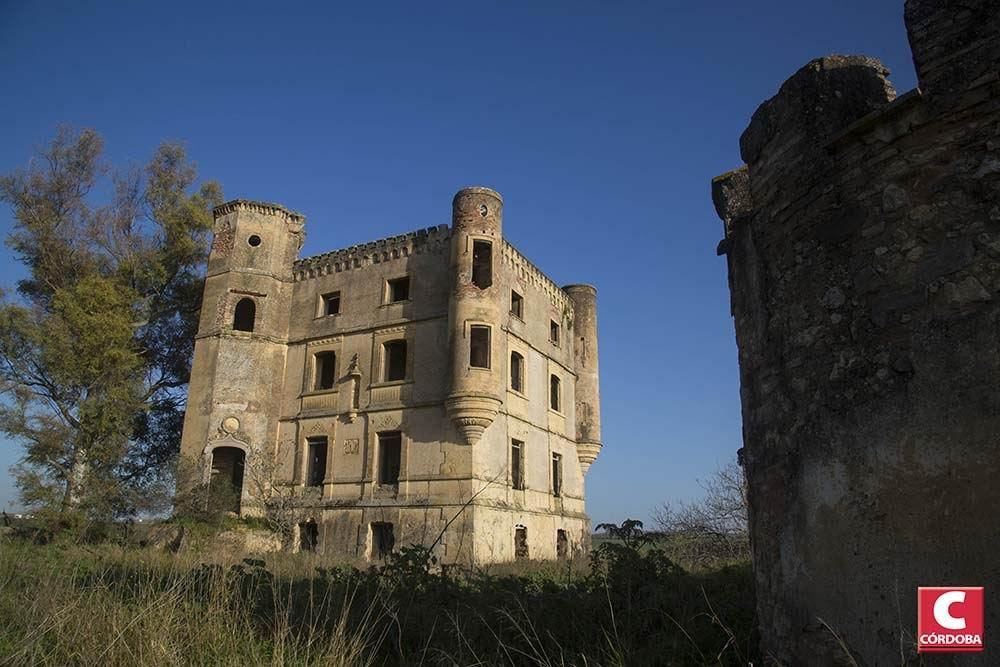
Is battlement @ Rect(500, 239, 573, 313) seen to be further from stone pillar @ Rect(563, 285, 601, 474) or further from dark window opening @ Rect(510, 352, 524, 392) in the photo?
dark window opening @ Rect(510, 352, 524, 392)

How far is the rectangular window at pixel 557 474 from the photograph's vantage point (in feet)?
76.0

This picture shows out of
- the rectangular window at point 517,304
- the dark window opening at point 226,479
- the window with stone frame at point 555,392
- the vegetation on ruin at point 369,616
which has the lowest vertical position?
the vegetation on ruin at point 369,616

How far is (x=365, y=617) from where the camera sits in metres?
5.91

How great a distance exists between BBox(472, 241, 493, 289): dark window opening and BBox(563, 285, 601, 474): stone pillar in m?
6.84

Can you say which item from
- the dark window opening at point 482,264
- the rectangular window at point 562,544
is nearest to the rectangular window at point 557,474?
the rectangular window at point 562,544

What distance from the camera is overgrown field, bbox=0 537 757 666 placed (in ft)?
15.5

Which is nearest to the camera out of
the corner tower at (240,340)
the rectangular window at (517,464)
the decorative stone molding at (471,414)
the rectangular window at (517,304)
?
the decorative stone molding at (471,414)

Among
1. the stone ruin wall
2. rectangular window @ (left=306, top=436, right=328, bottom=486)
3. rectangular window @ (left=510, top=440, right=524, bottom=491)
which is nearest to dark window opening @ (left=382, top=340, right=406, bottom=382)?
rectangular window @ (left=306, top=436, right=328, bottom=486)

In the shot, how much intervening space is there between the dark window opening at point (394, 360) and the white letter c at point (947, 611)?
1798cm

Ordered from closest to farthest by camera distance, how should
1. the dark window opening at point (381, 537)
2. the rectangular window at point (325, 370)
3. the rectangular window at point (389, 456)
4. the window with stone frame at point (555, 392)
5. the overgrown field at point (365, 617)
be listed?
the overgrown field at point (365, 617) < the dark window opening at point (381, 537) < the rectangular window at point (389, 456) < the rectangular window at point (325, 370) < the window with stone frame at point (555, 392)

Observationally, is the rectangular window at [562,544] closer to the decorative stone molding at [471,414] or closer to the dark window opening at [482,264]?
the decorative stone molding at [471,414]

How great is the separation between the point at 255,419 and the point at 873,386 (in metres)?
20.6

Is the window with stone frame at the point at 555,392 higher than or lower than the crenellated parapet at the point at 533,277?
lower

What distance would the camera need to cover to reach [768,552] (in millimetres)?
4641
